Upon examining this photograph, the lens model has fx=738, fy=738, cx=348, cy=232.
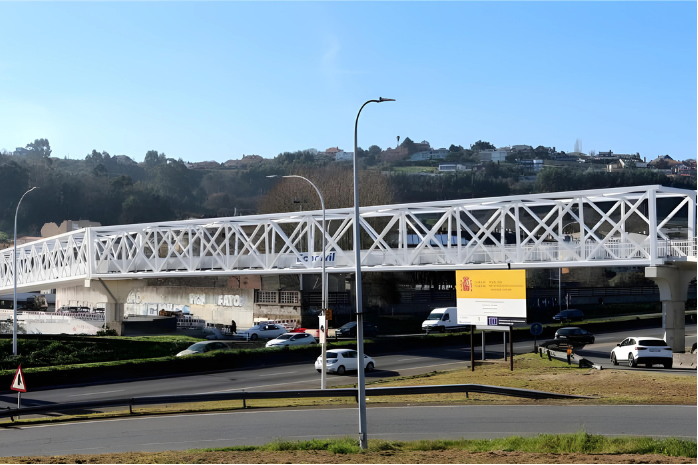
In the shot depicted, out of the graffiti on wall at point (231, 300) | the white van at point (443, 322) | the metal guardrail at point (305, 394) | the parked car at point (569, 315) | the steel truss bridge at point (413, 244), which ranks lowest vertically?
the parked car at point (569, 315)

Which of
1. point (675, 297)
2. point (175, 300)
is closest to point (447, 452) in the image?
point (675, 297)

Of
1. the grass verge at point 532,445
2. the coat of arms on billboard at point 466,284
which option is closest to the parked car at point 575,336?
the coat of arms on billboard at point 466,284

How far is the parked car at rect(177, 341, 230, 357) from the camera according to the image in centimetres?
4241

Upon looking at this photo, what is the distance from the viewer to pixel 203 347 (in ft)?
141

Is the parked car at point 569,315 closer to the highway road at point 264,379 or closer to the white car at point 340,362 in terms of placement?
the highway road at point 264,379

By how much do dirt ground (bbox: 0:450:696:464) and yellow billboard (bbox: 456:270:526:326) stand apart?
20.6 metres

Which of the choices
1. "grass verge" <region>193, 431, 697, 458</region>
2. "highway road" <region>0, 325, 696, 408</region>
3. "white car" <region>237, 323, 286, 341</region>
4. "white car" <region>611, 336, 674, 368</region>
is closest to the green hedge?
"white car" <region>237, 323, 286, 341</region>

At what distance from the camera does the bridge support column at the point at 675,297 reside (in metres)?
39.7

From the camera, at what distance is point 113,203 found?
164 m

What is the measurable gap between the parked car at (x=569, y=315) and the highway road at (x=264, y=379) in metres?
A: 22.0

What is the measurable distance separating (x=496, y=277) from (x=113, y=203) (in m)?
141

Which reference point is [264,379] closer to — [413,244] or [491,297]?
[491,297]

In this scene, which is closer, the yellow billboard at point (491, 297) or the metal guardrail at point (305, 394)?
the metal guardrail at point (305, 394)

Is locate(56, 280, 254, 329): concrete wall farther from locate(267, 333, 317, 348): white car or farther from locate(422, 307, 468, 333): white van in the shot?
locate(267, 333, 317, 348): white car
